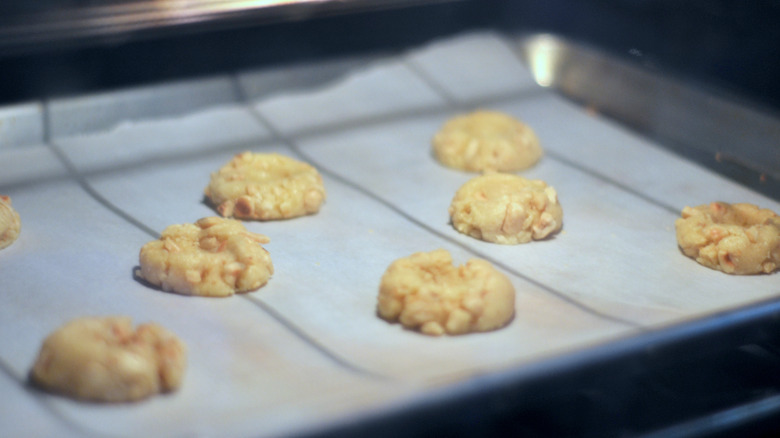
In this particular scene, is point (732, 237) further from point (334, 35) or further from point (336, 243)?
point (334, 35)

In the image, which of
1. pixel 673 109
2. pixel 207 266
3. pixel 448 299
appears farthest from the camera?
pixel 673 109

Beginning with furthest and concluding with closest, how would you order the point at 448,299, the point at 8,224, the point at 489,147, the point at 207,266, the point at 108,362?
the point at 489,147 < the point at 8,224 < the point at 207,266 < the point at 448,299 < the point at 108,362

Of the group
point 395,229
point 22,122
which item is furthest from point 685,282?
point 22,122

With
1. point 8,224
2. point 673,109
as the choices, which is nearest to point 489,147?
point 673,109

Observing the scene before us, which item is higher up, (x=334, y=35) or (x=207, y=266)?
(x=334, y=35)

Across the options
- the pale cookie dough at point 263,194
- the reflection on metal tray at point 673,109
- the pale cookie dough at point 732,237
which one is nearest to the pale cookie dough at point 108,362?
the pale cookie dough at point 263,194

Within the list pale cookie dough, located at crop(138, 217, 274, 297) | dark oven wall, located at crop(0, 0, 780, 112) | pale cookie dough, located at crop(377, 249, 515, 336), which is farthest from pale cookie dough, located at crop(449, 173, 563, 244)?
dark oven wall, located at crop(0, 0, 780, 112)
